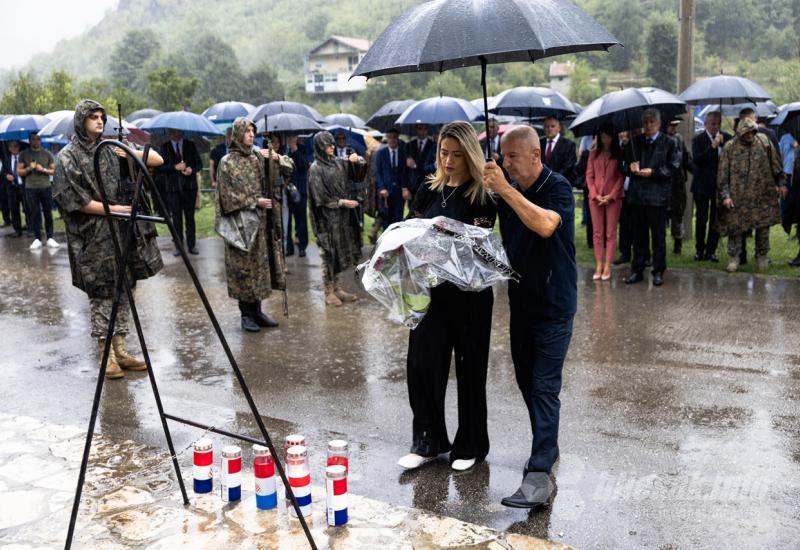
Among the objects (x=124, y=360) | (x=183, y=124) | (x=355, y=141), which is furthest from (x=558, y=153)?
(x=124, y=360)

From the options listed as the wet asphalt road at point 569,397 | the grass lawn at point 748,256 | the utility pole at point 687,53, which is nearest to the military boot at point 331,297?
the wet asphalt road at point 569,397

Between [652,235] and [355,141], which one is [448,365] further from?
[355,141]

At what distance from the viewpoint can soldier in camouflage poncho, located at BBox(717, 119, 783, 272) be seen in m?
Answer: 10.2

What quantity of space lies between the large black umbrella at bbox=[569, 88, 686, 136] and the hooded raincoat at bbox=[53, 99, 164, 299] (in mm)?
5061

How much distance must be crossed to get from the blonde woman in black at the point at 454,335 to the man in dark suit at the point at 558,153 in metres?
6.39

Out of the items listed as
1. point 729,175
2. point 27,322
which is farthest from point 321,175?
point 729,175

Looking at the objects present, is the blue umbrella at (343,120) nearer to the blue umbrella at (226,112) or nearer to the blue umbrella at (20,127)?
the blue umbrella at (226,112)

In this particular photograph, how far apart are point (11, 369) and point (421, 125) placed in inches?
248

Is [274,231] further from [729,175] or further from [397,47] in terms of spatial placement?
[729,175]

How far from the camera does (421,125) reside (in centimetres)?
1167

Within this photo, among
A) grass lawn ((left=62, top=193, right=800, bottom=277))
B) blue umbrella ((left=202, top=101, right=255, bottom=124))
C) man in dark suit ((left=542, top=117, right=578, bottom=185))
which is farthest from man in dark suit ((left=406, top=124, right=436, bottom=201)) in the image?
blue umbrella ((left=202, top=101, right=255, bottom=124))

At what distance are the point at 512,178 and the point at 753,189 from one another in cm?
684

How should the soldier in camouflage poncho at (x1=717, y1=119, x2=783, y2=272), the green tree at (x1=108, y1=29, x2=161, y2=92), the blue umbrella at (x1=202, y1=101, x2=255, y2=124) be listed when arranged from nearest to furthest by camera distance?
1. the soldier in camouflage poncho at (x1=717, y1=119, x2=783, y2=272)
2. the blue umbrella at (x1=202, y1=101, x2=255, y2=124)
3. the green tree at (x1=108, y1=29, x2=161, y2=92)

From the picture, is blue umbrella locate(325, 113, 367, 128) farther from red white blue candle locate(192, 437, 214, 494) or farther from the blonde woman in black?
red white blue candle locate(192, 437, 214, 494)
